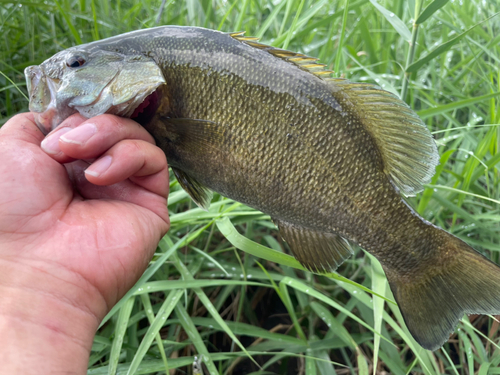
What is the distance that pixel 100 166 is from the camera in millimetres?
950

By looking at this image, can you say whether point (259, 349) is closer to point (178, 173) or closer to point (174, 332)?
point (174, 332)

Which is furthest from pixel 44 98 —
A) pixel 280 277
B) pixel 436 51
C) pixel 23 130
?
pixel 436 51

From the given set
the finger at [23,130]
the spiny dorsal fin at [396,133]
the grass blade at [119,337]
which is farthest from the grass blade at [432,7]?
the grass blade at [119,337]

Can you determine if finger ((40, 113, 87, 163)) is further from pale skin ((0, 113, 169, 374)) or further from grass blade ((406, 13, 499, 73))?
grass blade ((406, 13, 499, 73))

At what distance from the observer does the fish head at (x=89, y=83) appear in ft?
3.29

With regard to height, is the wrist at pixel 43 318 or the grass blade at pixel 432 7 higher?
the grass blade at pixel 432 7

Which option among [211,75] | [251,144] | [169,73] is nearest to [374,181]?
[251,144]

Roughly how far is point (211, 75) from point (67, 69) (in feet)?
1.23

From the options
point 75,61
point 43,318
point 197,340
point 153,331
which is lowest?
point 197,340

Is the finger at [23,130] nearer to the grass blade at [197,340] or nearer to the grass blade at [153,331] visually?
the grass blade at [153,331]

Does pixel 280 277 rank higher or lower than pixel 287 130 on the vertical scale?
lower

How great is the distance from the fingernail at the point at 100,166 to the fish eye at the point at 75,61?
0.87 ft

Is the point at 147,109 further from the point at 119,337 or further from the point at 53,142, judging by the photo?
the point at 119,337

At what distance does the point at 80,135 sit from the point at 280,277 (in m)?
0.94
